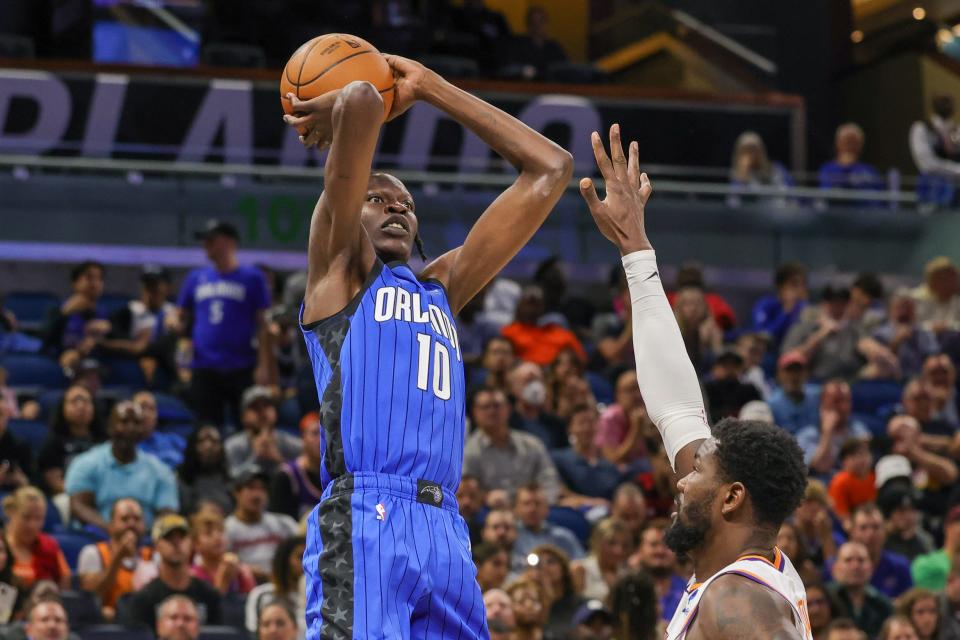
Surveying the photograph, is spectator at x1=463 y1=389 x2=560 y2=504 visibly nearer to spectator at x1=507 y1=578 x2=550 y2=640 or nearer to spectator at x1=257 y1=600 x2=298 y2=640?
spectator at x1=507 y1=578 x2=550 y2=640

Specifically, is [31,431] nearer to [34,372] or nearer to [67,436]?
[67,436]

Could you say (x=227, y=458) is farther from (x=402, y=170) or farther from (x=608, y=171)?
(x=608, y=171)

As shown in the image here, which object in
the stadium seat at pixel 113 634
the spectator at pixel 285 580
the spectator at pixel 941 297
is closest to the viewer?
the stadium seat at pixel 113 634

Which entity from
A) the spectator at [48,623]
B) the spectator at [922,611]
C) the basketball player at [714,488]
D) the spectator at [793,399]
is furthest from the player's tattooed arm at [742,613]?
the spectator at [793,399]

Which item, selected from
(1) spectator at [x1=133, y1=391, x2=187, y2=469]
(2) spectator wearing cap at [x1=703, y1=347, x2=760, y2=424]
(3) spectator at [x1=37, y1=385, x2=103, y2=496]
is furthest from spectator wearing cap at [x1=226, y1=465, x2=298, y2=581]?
(2) spectator wearing cap at [x1=703, y1=347, x2=760, y2=424]

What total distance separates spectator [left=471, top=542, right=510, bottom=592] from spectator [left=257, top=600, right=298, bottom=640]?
1.40m

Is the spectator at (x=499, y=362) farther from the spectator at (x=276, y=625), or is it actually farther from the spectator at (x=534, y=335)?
the spectator at (x=276, y=625)

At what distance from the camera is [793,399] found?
12.9 metres

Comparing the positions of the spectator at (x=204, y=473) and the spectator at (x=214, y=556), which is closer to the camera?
the spectator at (x=214, y=556)

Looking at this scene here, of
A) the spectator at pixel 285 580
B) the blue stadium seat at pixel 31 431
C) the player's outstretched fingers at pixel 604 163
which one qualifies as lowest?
the spectator at pixel 285 580

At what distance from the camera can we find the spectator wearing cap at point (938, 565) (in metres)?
10.9

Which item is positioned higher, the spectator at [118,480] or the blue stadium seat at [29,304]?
the blue stadium seat at [29,304]

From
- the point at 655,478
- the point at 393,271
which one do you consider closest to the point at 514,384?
the point at 655,478

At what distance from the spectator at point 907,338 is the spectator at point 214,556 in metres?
6.67
